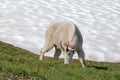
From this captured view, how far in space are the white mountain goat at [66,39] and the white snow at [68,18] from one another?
25.0 feet

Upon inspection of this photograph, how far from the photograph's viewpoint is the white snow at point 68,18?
90.7 feet

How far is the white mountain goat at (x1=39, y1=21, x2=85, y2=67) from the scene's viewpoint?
16.6 m

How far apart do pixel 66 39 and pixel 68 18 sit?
19627 millimetres

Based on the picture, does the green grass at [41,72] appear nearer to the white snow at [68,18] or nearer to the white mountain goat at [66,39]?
the white mountain goat at [66,39]

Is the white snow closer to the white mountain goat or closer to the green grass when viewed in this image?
the white mountain goat

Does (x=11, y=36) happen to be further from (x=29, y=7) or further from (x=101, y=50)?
(x=29, y=7)

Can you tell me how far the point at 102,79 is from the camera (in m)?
12.4

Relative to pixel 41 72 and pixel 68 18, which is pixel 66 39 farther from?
pixel 68 18

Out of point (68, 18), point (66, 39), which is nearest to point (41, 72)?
point (66, 39)

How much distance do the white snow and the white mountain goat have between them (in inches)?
300

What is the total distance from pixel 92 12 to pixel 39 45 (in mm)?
13148

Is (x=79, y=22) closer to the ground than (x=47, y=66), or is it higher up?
closer to the ground

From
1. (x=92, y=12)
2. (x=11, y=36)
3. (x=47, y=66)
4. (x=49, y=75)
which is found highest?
(x=49, y=75)

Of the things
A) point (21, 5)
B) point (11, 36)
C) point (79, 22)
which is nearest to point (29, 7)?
point (21, 5)
